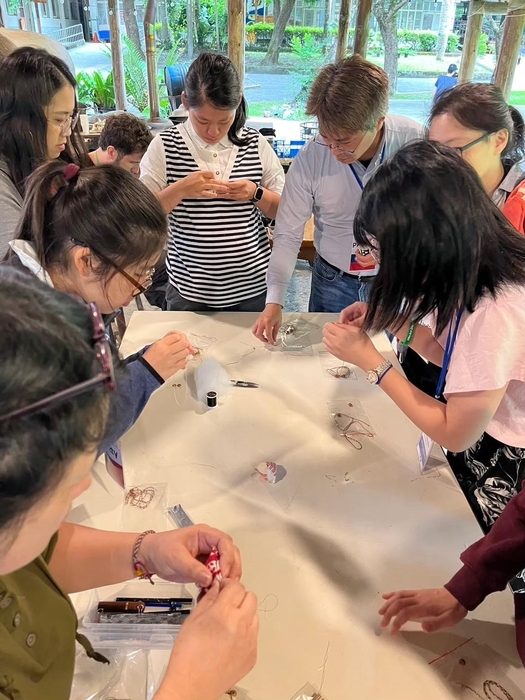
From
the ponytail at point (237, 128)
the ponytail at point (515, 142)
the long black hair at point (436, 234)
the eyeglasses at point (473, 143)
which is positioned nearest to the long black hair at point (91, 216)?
the long black hair at point (436, 234)

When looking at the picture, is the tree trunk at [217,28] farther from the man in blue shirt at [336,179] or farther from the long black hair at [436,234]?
the long black hair at [436,234]

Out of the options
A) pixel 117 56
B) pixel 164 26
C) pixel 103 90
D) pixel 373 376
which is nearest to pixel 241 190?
pixel 373 376

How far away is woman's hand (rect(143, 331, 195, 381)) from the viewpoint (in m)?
1.21

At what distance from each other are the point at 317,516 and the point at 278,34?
160 inches

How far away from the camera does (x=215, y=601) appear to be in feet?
2.38

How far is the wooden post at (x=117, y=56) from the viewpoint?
169 inches

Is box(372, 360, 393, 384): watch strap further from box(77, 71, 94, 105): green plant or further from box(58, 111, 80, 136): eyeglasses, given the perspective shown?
box(77, 71, 94, 105): green plant

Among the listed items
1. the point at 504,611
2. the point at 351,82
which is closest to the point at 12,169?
the point at 351,82

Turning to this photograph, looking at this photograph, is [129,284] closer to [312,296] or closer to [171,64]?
[312,296]

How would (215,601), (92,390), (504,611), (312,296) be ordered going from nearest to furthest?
(92,390) → (215,601) → (504,611) → (312,296)

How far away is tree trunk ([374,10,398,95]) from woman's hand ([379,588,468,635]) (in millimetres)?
3856

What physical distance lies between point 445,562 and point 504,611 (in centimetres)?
12

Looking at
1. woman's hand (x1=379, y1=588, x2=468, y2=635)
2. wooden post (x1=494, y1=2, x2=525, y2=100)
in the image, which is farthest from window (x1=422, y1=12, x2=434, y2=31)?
woman's hand (x1=379, y1=588, x2=468, y2=635)

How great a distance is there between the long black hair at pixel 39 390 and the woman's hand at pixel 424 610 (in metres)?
0.61
